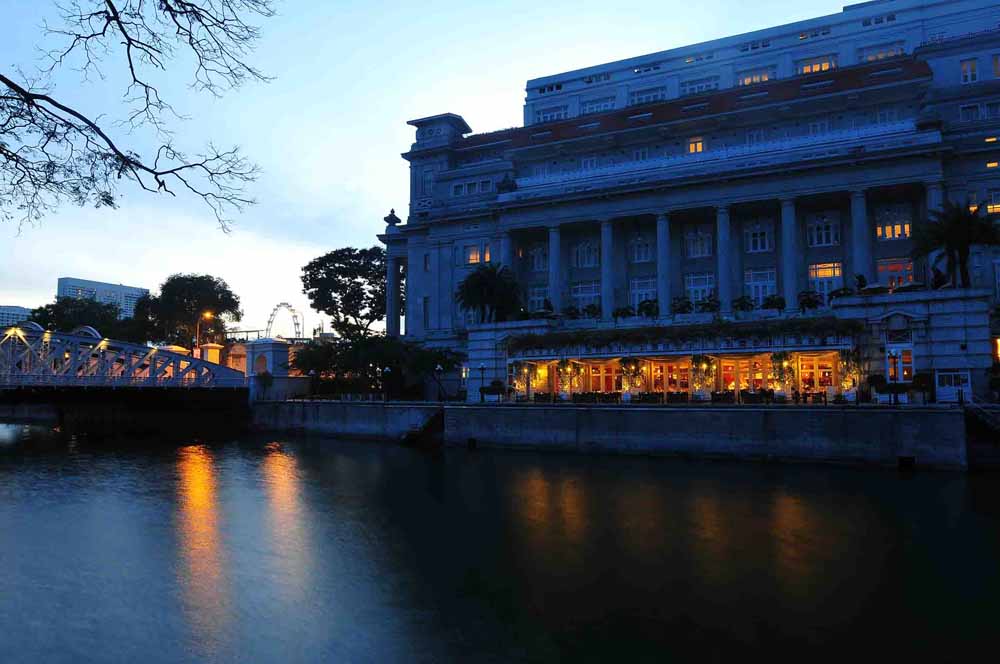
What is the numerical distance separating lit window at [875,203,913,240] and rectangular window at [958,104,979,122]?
8634 mm

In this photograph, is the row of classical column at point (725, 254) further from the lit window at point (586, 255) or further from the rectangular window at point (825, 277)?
the lit window at point (586, 255)

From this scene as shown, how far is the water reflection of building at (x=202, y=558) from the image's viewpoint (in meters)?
15.5

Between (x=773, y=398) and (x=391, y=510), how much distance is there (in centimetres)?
2706

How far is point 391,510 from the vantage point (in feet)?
92.4

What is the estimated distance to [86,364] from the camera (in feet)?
202

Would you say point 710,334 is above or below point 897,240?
below

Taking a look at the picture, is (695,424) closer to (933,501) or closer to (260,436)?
(933,501)

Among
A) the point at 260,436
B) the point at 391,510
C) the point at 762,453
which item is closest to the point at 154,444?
the point at 260,436

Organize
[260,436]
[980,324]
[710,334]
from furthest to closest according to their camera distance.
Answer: [260,436] → [710,334] → [980,324]

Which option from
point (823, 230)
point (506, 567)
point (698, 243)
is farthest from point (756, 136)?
point (506, 567)

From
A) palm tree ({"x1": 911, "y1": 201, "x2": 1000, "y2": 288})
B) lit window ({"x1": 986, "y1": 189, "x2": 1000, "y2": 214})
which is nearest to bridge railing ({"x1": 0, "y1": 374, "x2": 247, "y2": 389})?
palm tree ({"x1": 911, "y1": 201, "x2": 1000, "y2": 288})

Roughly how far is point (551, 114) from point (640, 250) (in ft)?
82.4

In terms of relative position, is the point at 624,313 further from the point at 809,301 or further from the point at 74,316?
the point at 74,316

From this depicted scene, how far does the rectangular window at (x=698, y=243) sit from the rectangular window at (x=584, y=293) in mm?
9387
